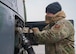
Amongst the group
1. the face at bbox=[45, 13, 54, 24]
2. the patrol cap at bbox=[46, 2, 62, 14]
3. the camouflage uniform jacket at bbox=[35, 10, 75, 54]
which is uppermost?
the patrol cap at bbox=[46, 2, 62, 14]

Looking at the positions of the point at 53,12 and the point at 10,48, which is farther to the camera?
the point at 53,12

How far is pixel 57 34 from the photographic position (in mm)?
3133

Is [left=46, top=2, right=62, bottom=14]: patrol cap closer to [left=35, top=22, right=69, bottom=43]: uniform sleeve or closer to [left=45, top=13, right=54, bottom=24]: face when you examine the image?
[left=45, top=13, right=54, bottom=24]: face

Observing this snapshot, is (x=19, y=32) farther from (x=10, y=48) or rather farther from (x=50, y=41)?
(x=50, y=41)

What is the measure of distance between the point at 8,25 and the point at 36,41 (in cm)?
115

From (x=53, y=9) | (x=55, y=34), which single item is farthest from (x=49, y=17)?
(x=55, y=34)

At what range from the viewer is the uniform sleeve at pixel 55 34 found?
3.06m

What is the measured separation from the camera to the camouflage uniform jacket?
3094 mm

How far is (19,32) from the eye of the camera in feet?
7.88

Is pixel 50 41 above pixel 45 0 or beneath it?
beneath

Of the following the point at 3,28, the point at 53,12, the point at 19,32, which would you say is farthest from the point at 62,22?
the point at 3,28

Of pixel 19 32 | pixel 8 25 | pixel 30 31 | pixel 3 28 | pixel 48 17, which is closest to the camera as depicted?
pixel 3 28

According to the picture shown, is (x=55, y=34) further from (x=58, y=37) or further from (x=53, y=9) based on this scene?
(x=53, y=9)

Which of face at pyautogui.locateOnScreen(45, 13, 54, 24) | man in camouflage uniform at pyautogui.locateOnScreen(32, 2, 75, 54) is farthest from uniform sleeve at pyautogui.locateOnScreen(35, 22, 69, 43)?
face at pyautogui.locateOnScreen(45, 13, 54, 24)
